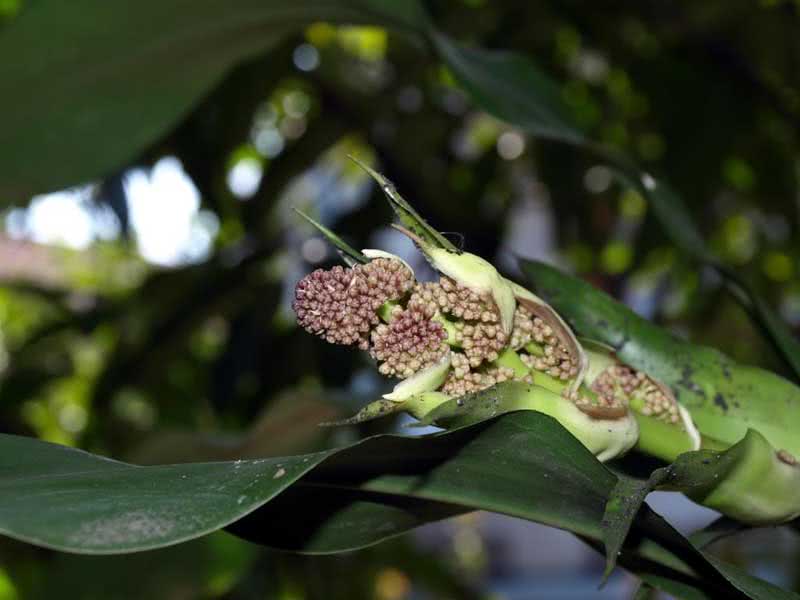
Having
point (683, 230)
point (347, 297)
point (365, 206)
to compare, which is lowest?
point (365, 206)

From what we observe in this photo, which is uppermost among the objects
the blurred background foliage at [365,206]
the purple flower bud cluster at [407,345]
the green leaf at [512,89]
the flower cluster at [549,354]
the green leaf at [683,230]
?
the purple flower bud cluster at [407,345]

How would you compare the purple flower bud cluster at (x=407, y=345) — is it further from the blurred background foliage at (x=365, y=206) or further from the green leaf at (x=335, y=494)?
the blurred background foliage at (x=365, y=206)

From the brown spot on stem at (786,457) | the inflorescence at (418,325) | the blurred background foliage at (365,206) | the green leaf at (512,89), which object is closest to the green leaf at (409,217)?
the inflorescence at (418,325)

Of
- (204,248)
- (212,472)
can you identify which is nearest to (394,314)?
(212,472)

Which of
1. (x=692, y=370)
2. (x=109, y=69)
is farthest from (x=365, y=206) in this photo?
(x=692, y=370)

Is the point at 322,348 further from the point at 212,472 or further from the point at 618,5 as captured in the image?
the point at 212,472

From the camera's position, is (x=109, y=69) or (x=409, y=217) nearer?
(x=409, y=217)

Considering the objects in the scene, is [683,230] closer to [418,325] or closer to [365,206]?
[418,325]
